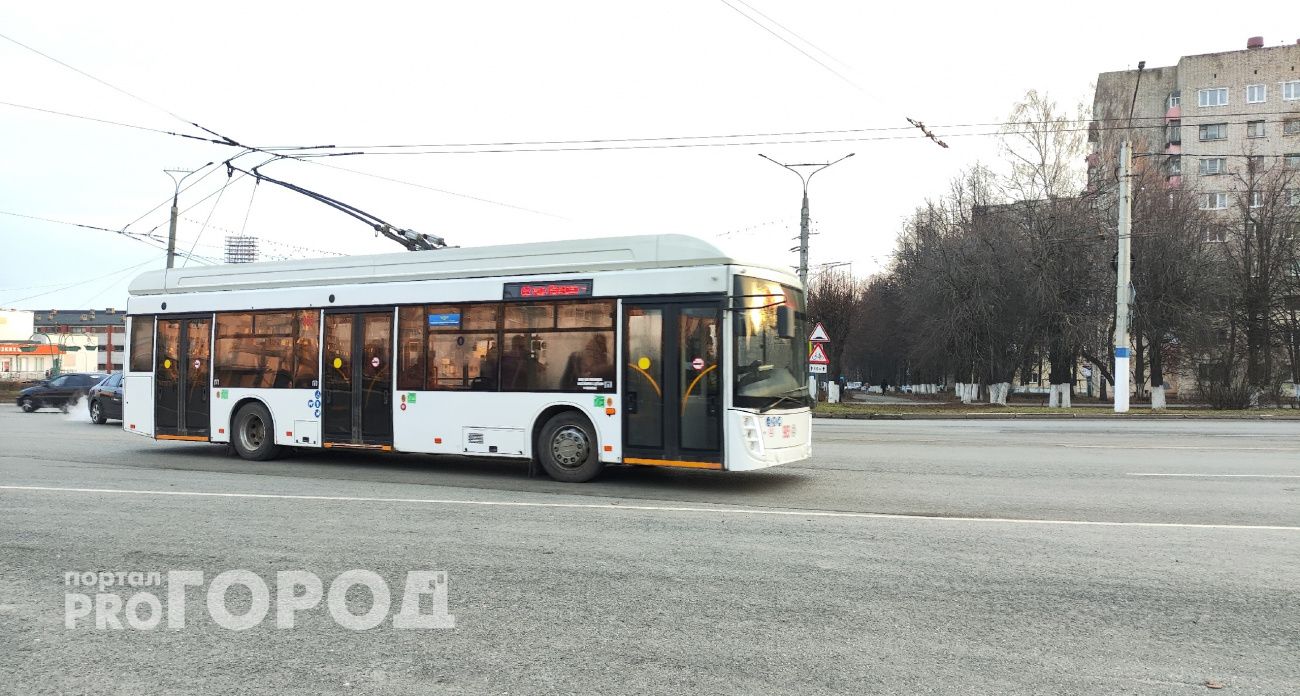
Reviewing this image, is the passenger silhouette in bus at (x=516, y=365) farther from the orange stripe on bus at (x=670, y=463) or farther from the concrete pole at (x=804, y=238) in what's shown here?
the concrete pole at (x=804, y=238)

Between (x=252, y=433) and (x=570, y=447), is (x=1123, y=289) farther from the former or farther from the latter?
(x=252, y=433)

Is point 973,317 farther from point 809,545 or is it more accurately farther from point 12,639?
point 12,639

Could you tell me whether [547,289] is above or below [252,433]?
above

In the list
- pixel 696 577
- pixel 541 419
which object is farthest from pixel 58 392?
pixel 696 577

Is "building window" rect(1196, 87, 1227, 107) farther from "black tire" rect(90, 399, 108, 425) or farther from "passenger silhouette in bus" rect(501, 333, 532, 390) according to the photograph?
"black tire" rect(90, 399, 108, 425)

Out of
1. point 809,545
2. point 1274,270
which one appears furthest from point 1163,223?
point 809,545

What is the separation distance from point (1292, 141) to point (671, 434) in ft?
242

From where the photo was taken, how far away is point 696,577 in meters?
6.14

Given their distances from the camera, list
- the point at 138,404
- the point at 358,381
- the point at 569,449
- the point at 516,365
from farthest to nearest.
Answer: the point at 138,404 → the point at 358,381 → the point at 516,365 → the point at 569,449

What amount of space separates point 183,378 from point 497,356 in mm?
6266

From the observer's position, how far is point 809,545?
722 cm

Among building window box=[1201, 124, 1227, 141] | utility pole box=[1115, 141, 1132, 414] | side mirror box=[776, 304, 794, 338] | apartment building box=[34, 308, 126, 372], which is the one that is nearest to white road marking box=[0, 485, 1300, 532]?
side mirror box=[776, 304, 794, 338]

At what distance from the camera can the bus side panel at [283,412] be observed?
533 inches

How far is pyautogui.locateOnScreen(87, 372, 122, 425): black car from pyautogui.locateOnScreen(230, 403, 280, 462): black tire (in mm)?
12131
